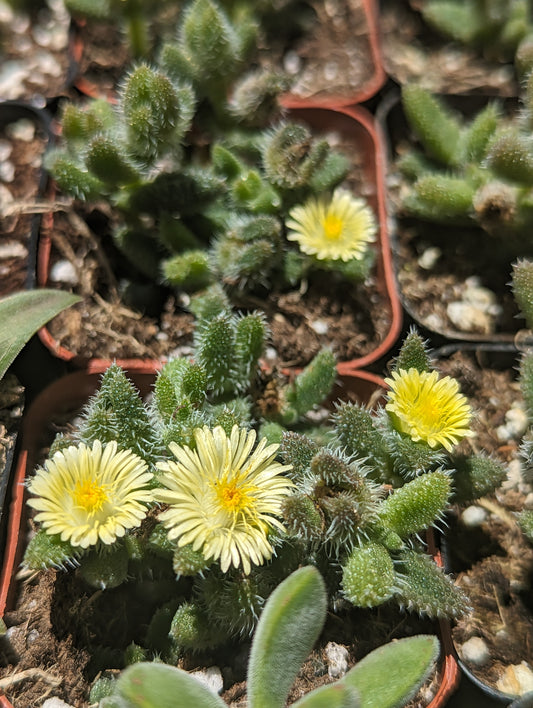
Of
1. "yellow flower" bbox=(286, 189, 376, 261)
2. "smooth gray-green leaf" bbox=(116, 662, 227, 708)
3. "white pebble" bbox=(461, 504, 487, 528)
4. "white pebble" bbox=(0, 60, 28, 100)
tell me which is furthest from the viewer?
"white pebble" bbox=(0, 60, 28, 100)

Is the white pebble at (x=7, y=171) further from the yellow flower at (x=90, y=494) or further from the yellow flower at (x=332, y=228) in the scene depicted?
the yellow flower at (x=90, y=494)

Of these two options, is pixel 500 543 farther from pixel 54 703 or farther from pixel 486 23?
pixel 486 23

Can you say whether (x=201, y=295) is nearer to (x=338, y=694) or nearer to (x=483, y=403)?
(x=483, y=403)

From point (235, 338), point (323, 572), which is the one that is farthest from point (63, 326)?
point (323, 572)

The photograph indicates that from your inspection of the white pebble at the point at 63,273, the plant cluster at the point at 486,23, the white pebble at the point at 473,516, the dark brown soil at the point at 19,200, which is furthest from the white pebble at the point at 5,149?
the white pebble at the point at 473,516

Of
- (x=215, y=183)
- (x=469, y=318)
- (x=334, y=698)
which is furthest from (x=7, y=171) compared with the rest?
(x=334, y=698)

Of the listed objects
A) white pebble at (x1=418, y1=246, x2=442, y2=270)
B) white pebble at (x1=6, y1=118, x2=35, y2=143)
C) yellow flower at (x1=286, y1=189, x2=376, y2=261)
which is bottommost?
white pebble at (x1=418, y1=246, x2=442, y2=270)

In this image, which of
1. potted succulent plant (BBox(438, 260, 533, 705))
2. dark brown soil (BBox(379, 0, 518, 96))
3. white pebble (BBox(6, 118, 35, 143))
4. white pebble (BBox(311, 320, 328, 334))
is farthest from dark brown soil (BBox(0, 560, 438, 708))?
dark brown soil (BBox(379, 0, 518, 96))

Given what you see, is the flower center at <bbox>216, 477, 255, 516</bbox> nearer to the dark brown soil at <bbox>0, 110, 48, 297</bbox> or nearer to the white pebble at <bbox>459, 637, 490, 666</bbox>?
the white pebble at <bbox>459, 637, 490, 666</bbox>
